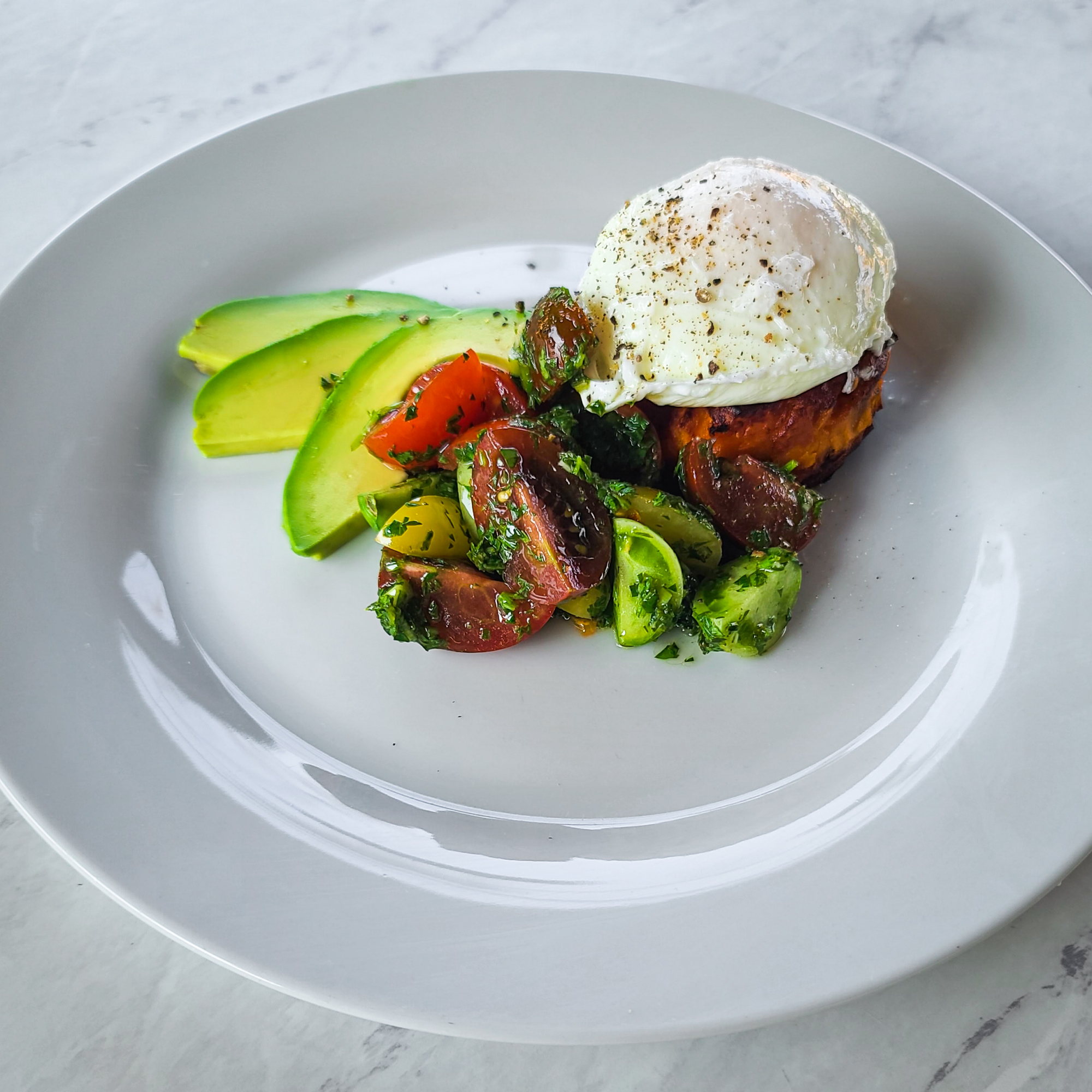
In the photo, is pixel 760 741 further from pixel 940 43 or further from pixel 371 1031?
pixel 940 43

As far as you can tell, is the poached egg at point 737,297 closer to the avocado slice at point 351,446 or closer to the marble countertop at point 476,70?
the avocado slice at point 351,446

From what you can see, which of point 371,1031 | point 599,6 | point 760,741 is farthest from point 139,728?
point 599,6

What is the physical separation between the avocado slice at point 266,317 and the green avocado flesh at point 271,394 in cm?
11

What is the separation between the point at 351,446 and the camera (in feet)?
8.48

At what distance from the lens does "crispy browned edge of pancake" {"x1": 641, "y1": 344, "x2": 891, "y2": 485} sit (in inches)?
94.8

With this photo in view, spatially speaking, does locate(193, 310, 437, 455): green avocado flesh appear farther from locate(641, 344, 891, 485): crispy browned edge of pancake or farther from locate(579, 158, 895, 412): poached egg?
locate(641, 344, 891, 485): crispy browned edge of pancake

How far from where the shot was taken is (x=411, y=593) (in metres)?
2.27

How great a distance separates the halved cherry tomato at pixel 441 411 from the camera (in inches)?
97.8

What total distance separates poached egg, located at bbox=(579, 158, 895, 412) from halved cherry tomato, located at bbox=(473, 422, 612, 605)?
11.0 inches

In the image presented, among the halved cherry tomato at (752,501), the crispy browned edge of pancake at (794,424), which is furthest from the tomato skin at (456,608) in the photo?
the crispy browned edge of pancake at (794,424)

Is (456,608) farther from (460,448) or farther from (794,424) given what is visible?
(794,424)

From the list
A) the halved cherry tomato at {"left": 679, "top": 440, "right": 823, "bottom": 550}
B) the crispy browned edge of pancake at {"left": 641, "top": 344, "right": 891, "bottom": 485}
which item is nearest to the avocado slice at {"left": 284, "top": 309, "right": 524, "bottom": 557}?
the crispy browned edge of pancake at {"left": 641, "top": 344, "right": 891, "bottom": 485}

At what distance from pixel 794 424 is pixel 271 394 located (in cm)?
144

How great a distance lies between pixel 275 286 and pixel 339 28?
170cm
